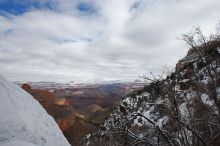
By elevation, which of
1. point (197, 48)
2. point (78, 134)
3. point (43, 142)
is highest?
point (197, 48)

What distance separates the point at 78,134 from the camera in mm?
43594

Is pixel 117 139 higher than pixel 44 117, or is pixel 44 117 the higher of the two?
pixel 44 117

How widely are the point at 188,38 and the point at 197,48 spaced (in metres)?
0.75

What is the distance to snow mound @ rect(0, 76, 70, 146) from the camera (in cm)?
328

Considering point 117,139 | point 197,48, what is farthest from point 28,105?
point 197,48

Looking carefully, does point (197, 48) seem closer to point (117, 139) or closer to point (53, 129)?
point (117, 139)

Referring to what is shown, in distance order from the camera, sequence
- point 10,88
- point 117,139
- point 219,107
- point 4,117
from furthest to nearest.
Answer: point 219,107, point 117,139, point 10,88, point 4,117

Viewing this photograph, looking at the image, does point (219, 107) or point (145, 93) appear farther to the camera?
point (145, 93)

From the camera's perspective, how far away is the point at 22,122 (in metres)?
3.58

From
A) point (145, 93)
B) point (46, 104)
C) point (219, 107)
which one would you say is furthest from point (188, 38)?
point (46, 104)

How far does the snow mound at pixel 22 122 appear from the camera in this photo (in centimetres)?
328

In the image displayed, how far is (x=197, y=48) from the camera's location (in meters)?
13.5

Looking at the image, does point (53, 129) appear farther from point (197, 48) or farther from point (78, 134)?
point (78, 134)

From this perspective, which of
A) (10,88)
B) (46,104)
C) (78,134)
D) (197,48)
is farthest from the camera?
(46,104)
